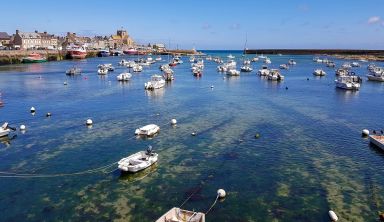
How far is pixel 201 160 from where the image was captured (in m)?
33.7

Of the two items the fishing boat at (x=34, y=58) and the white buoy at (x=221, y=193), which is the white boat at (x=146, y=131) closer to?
the white buoy at (x=221, y=193)

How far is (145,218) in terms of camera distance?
2297 centimetres

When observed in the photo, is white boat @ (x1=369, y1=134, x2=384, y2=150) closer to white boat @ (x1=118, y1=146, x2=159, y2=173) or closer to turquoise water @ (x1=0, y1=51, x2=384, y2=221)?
turquoise water @ (x1=0, y1=51, x2=384, y2=221)

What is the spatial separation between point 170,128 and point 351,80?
59.5m

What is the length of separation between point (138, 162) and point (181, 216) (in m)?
10.6

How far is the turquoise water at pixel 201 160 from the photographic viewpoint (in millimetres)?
24562

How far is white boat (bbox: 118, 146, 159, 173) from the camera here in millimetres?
30062

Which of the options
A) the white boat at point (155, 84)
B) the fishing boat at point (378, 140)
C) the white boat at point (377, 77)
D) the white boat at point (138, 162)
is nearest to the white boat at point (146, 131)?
the white boat at point (138, 162)

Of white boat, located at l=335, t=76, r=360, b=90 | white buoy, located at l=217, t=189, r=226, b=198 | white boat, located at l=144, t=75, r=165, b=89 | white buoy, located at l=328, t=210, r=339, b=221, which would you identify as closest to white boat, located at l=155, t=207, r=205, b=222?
white buoy, located at l=217, t=189, r=226, b=198

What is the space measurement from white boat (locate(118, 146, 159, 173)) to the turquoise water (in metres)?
0.82

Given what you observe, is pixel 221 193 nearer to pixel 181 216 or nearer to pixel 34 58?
pixel 181 216

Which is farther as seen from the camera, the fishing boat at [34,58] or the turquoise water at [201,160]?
the fishing boat at [34,58]

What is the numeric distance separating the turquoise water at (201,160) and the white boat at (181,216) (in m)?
2.13

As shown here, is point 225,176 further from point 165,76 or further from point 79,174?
point 165,76
